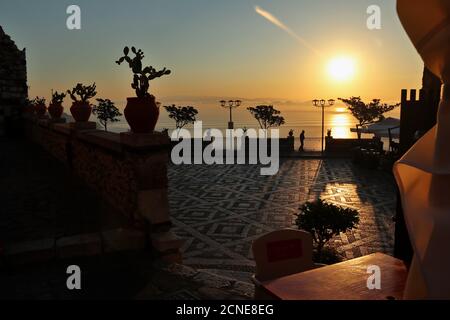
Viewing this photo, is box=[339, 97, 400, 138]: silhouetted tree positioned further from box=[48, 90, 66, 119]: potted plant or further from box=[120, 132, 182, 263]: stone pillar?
box=[120, 132, 182, 263]: stone pillar

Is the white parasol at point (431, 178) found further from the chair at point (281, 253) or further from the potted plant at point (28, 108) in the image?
the potted plant at point (28, 108)

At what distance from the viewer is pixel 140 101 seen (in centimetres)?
384

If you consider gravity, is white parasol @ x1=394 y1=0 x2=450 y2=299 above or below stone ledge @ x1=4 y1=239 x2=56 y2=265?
above

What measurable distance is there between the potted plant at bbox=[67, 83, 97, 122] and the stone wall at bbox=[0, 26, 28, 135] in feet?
29.4

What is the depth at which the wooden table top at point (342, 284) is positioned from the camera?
1.95 meters

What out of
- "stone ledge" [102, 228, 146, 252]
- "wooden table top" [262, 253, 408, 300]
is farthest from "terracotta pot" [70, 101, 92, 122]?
"wooden table top" [262, 253, 408, 300]

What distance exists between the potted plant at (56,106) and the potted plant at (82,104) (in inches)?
125

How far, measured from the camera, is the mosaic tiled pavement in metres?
6.21

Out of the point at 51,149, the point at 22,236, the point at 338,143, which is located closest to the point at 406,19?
the point at 22,236

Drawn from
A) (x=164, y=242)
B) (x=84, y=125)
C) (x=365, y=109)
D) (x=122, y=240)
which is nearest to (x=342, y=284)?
(x=164, y=242)

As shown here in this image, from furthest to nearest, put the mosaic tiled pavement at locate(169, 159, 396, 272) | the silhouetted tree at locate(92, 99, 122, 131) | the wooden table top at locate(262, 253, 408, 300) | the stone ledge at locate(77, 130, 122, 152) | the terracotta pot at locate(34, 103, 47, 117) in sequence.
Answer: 1. the silhouetted tree at locate(92, 99, 122, 131)
2. the terracotta pot at locate(34, 103, 47, 117)
3. the mosaic tiled pavement at locate(169, 159, 396, 272)
4. the stone ledge at locate(77, 130, 122, 152)
5. the wooden table top at locate(262, 253, 408, 300)

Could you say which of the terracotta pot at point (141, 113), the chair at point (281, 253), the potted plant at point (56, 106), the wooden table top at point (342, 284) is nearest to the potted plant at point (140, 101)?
the terracotta pot at point (141, 113)
